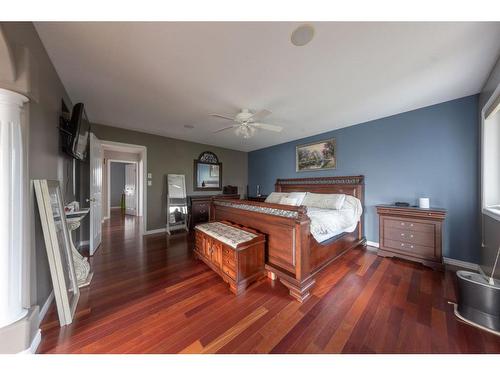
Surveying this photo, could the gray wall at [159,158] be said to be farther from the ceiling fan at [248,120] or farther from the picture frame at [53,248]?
the picture frame at [53,248]

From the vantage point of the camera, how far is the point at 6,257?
1.10 metres

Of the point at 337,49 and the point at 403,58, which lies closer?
the point at 337,49

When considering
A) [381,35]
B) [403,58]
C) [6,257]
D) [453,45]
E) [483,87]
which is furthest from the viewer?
[483,87]

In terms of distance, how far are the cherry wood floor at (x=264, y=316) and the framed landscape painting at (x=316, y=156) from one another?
2.36m

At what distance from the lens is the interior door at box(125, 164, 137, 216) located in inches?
269

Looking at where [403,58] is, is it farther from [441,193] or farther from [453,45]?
[441,193]

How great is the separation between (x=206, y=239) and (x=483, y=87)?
4.12 meters

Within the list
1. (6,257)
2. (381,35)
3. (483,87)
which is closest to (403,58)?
(381,35)

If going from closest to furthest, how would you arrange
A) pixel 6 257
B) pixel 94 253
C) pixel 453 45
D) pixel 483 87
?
1. pixel 6 257
2. pixel 453 45
3. pixel 483 87
4. pixel 94 253

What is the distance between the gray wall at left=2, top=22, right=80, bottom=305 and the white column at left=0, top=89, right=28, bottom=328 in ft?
0.78

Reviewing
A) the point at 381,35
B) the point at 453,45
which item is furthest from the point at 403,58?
the point at 381,35

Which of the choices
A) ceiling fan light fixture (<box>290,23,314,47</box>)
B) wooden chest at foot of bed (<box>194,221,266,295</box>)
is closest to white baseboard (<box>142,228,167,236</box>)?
wooden chest at foot of bed (<box>194,221,266,295</box>)

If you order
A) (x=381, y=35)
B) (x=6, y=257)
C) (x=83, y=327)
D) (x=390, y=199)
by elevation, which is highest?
(x=381, y=35)

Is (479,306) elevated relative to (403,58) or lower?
lower
